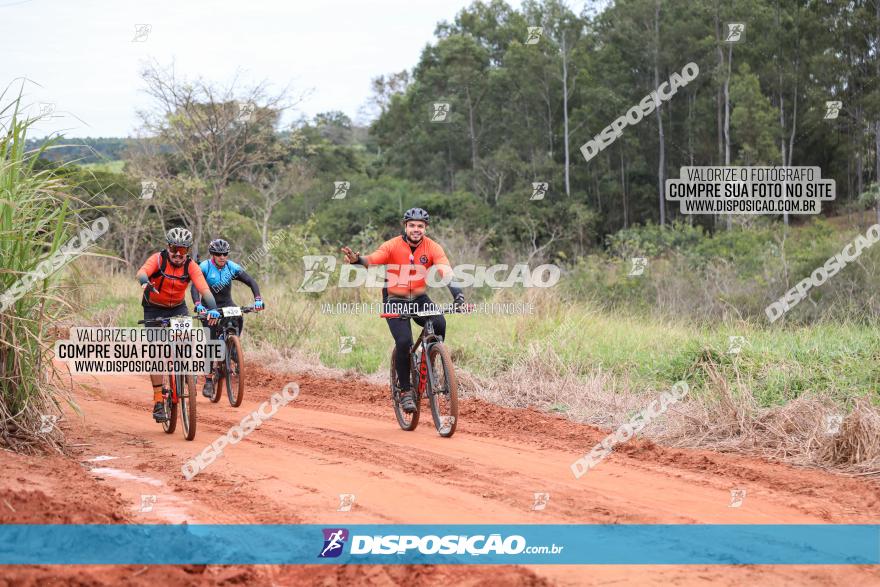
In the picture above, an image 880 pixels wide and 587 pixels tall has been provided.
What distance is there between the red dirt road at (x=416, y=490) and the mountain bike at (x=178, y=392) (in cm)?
19

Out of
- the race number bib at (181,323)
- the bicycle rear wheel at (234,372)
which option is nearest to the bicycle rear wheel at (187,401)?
the race number bib at (181,323)

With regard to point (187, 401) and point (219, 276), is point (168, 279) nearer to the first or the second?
point (187, 401)

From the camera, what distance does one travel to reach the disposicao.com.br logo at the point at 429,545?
5.40m

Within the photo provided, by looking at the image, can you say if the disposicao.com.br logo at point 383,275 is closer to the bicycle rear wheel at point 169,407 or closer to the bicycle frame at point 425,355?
the bicycle frame at point 425,355

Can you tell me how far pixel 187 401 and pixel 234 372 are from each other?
254 cm

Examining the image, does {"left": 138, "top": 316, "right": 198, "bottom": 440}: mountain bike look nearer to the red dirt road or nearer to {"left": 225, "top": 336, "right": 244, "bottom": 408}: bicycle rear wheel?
the red dirt road

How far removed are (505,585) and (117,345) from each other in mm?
8125

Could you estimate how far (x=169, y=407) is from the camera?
31.8ft

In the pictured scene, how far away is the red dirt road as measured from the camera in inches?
196

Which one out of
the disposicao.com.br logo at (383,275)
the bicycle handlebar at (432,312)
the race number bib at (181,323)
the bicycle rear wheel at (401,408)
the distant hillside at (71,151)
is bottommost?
the bicycle rear wheel at (401,408)

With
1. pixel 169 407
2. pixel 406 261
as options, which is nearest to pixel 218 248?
pixel 169 407

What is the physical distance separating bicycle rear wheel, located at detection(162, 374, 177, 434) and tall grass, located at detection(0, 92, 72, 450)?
1535mm

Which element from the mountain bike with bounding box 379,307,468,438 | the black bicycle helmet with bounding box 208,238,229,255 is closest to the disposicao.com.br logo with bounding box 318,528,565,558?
the mountain bike with bounding box 379,307,468,438

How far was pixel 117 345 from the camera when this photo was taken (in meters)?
11.4
